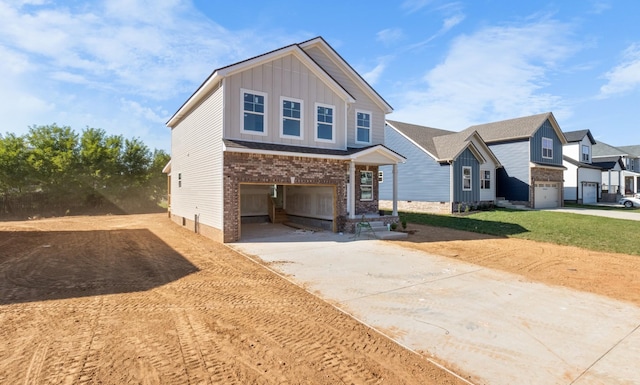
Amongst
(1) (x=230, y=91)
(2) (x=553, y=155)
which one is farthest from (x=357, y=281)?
(2) (x=553, y=155)

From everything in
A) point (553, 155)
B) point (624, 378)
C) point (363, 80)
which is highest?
point (363, 80)

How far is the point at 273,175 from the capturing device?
44.0ft

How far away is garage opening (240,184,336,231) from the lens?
56.5ft

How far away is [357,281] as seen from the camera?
763cm

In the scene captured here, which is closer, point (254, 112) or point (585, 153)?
point (254, 112)

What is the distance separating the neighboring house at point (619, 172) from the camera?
38.8 metres

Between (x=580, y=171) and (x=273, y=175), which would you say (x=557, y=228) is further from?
(x=580, y=171)

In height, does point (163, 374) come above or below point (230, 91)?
below

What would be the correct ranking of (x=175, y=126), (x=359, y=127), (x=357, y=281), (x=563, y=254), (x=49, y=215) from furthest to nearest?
(x=49, y=215) < (x=175, y=126) < (x=359, y=127) < (x=563, y=254) < (x=357, y=281)

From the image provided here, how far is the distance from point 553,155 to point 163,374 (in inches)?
1363

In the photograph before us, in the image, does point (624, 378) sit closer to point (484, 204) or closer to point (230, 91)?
point (230, 91)

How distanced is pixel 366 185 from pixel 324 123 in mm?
4366

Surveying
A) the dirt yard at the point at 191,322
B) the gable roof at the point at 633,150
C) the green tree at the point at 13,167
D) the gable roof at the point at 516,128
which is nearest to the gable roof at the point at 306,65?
the dirt yard at the point at 191,322

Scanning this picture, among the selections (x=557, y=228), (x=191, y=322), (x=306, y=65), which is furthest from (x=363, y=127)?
(x=191, y=322)
